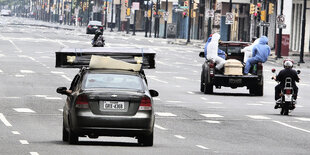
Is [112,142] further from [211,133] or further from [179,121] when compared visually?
[179,121]

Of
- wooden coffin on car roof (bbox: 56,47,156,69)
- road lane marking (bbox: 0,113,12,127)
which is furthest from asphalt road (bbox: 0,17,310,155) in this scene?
wooden coffin on car roof (bbox: 56,47,156,69)

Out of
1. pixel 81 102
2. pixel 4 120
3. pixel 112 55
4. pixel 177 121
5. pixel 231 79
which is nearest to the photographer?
pixel 81 102

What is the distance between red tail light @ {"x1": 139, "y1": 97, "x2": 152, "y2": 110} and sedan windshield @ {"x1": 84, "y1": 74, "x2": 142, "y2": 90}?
29 cm

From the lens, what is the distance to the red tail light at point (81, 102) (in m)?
15.0

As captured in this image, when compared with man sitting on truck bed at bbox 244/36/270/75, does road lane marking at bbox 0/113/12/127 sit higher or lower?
lower

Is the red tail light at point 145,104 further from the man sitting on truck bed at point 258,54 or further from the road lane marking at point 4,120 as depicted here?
the man sitting on truck bed at point 258,54

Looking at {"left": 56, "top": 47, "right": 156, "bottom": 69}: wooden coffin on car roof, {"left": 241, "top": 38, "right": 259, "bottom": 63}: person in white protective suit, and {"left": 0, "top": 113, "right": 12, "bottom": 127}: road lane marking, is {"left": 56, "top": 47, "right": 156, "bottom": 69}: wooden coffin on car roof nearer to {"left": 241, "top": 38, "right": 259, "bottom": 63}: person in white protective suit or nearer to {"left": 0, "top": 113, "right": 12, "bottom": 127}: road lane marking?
{"left": 0, "top": 113, "right": 12, "bottom": 127}: road lane marking

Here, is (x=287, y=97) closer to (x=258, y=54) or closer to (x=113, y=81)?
(x=258, y=54)

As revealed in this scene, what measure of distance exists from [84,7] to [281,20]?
124 metres

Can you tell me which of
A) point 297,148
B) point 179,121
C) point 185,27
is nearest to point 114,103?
point 297,148

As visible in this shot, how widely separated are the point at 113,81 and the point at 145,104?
26.0 inches

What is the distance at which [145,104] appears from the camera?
15.1m

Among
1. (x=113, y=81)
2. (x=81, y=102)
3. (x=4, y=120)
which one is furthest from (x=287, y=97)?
(x=81, y=102)

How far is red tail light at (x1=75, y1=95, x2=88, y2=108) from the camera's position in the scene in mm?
14989
